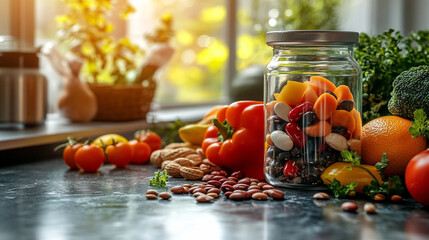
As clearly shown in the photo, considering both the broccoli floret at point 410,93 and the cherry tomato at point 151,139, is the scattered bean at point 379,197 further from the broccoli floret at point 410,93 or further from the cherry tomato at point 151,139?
the cherry tomato at point 151,139

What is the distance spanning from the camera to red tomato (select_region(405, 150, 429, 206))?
0.99m

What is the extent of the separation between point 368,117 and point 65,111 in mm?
1065

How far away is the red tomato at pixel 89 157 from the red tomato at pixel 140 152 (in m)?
0.15

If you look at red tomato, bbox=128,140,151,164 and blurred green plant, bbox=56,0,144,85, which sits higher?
blurred green plant, bbox=56,0,144,85

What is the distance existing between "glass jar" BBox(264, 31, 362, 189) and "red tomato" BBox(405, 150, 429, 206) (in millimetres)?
146

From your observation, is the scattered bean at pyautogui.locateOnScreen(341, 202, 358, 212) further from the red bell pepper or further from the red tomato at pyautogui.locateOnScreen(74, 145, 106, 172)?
the red tomato at pyautogui.locateOnScreen(74, 145, 106, 172)

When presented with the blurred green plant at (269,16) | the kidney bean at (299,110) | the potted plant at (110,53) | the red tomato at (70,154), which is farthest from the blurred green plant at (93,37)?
the blurred green plant at (269,16)

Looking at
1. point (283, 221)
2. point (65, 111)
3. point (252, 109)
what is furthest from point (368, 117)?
point (65, 111)

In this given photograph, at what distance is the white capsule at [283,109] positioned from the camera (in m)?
1.15

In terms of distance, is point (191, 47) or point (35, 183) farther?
point (191, 47)

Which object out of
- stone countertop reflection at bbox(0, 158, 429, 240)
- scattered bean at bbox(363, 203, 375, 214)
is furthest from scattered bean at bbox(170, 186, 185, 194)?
scattered bean at bbox(363, 203, 375, 214)

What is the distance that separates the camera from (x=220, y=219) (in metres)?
0.94

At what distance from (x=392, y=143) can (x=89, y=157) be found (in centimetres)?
71

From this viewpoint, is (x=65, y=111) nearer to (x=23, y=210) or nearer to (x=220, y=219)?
(x=23, y=210)
